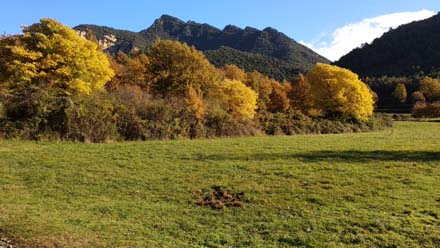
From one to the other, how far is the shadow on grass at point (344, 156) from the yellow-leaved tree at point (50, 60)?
18.9 meters

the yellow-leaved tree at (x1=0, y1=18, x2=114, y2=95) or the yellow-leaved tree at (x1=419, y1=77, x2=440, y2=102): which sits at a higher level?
the yellow-leaved tree at (x1=419, y1=77, x2=440, y2=102)

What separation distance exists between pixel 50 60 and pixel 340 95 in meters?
39.4

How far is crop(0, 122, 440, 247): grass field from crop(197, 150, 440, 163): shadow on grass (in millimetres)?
56

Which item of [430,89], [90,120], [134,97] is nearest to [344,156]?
[90,120]

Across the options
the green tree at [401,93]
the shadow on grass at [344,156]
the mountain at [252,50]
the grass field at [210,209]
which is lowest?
the grass field at [210,209]

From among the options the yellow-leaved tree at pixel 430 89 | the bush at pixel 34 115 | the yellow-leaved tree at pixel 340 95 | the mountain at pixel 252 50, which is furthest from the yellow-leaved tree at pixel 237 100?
the yellow-leaved tree at pixel 430 89

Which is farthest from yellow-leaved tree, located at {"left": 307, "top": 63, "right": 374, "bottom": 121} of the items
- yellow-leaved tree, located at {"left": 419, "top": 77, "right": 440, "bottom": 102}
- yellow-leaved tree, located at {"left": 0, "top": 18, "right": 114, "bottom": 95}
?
yellow-leaved tree, located at {"left": 419, "top": 77, "right": 440, "bottom": 102}

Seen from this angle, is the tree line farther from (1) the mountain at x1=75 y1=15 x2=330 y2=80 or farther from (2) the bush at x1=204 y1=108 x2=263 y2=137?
(1) the mountain at x1=75 y1=15 x2=330 y2=80

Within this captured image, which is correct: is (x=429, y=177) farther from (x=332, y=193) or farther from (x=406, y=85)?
(x=406, y=85)

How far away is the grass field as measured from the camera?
8.81 meters

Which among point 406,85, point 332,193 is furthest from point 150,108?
point 406,85

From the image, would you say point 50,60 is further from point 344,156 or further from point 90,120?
point 344,156

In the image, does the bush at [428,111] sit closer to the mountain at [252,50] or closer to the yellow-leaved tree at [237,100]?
the mountain at [252,50]

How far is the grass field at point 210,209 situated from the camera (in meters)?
8.81
